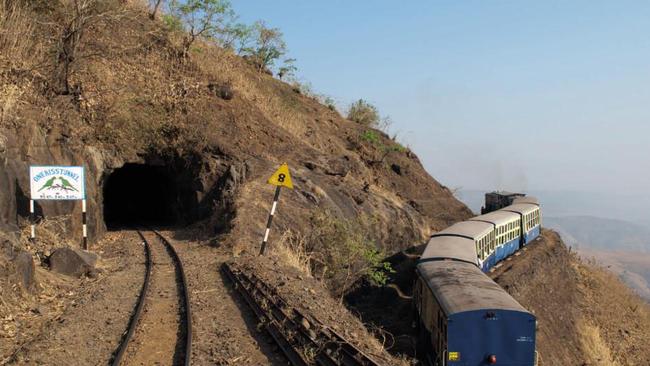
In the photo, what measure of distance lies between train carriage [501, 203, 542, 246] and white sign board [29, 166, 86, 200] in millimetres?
21328

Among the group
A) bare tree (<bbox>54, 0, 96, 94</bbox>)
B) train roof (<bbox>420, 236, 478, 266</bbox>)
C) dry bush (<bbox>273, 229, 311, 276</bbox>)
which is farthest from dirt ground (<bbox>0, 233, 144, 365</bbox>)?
bare tree (<bbox>54, 0, 96, 94</bbox>)

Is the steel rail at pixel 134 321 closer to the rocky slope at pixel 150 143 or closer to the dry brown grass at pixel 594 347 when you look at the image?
the rocky slope at pixel 150 143

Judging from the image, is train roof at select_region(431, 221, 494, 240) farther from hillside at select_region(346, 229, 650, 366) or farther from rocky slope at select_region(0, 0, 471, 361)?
rocky slope at select_region(0, 0, 471, 361)

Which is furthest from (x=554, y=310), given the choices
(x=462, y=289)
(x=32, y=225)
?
(x=32, y=225)

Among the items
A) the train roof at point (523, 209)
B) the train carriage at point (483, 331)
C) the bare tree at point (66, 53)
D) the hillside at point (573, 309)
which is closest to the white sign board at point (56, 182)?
the bare tree at point (66, 53)

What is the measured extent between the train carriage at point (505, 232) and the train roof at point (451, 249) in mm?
4209

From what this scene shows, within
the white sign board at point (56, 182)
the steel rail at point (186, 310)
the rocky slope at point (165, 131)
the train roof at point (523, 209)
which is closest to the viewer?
the steel rail at point (186, 310)

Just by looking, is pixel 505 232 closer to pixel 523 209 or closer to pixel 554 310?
pixel 554 310

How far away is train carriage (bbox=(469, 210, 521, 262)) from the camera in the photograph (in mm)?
23625

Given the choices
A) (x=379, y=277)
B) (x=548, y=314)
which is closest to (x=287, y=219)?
(x=379, y=277)

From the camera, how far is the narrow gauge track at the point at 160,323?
25.8 feet

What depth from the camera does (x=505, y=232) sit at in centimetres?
2488

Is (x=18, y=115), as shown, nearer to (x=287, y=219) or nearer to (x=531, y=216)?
(x=287, y=219)

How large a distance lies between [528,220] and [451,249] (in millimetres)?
13662
